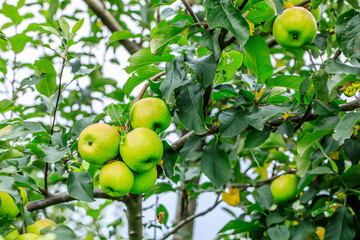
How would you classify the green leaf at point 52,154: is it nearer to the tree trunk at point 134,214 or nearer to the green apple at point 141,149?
the green apple at point 141,149

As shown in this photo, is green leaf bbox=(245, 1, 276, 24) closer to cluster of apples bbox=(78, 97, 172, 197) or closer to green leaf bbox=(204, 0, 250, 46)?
green leaf bbox=(204, 0, 250, 46)

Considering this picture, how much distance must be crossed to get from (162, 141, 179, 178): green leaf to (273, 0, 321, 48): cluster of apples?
345 mm

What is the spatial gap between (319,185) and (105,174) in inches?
33.5

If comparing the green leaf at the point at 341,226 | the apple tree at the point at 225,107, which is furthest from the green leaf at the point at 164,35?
the green leaf at the point at 341,226

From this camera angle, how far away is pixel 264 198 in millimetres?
1399

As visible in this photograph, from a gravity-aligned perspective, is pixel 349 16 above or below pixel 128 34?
below

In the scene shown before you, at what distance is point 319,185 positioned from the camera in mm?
1331

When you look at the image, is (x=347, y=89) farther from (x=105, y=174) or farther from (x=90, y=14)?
(x=90, y=14)

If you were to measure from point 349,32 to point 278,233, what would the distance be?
2.17ft

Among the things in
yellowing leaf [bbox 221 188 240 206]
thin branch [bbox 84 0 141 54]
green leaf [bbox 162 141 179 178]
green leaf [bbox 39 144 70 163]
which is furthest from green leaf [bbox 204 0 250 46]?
thin branch [bbox 84 0 141 54]

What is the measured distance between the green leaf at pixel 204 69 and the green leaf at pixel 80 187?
362mm

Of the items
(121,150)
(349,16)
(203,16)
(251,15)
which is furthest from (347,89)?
(203,16)

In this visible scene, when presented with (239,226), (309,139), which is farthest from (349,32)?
(239,226)

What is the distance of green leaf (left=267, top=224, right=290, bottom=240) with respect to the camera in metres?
1.19
